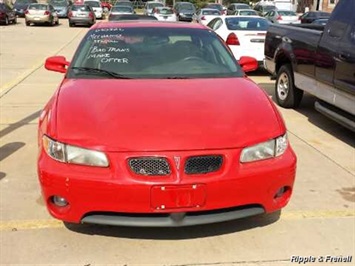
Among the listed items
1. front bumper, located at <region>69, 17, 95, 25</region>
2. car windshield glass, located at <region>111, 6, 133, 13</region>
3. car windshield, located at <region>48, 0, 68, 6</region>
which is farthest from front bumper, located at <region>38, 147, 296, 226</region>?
car windshield, located at <region>48, 0, 68, 6</region>

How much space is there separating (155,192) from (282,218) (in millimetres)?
1389

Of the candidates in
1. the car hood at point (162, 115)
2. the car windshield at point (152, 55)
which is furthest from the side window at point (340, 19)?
the car hood at point (162, 115)

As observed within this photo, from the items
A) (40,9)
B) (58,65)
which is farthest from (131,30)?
(40,9)

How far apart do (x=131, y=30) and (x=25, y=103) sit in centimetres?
406

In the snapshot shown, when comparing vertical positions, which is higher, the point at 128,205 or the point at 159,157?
the point at 159,157

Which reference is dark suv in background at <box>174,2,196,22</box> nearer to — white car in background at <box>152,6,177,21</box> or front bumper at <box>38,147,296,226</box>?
white car in background at <box>152,6,177,21</box>

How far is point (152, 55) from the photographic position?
4.60 m

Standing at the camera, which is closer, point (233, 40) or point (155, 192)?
point (155, 192)

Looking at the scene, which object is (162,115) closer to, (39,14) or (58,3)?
(39,14)

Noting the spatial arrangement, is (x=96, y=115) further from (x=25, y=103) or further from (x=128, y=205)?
(x=25, y=103)

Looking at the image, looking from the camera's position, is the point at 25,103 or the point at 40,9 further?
the point at 40,9

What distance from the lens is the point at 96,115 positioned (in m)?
3.50

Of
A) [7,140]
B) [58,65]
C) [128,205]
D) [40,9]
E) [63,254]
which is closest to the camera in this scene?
[128,205]

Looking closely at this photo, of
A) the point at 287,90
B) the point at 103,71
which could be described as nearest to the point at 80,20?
the point at 287,90
